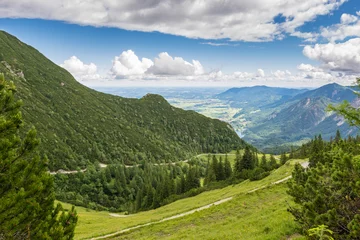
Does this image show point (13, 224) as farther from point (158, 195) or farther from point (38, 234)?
point (158, 195)

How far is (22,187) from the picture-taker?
11.2 meters

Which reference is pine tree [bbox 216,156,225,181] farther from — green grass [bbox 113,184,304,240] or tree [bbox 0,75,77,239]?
tree [bbox 0,75,77,239]

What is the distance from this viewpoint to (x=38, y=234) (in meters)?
11.3

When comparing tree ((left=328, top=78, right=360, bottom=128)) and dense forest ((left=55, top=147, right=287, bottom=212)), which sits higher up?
tree ((left=328, top=78, right=360, bottom=128))

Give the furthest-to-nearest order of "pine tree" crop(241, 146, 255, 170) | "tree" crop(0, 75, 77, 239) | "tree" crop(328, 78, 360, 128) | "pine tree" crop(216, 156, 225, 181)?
"pine tree" crop(216, 156, 225, 181) < "pine tree" crop(241, 146, 255, 170) < "tree" crop(328, 78, 360, 128) < "tree" crop(0, 75, 77, 239)

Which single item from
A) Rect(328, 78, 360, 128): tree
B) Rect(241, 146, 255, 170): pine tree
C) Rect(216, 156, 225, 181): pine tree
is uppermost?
Rect(328, 78, 360, 128): tree

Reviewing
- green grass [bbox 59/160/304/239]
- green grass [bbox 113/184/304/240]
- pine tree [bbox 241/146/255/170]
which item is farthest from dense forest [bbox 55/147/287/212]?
green grass [bbox 113/184/304/240]

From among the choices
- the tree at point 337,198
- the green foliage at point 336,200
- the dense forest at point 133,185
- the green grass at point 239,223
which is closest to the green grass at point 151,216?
the green grass at point 239,223

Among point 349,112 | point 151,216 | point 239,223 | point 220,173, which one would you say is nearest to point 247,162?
point 220,173

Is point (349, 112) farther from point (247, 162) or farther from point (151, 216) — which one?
point (247, 162)

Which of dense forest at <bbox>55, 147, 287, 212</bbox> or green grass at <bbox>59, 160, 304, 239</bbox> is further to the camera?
dense forest at <bbox>55, 147, 287, 212</bbox>

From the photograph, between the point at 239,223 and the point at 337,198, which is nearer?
the point at 337,198

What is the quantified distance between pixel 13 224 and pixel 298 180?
16.0 m

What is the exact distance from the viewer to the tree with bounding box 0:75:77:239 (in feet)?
35.4
